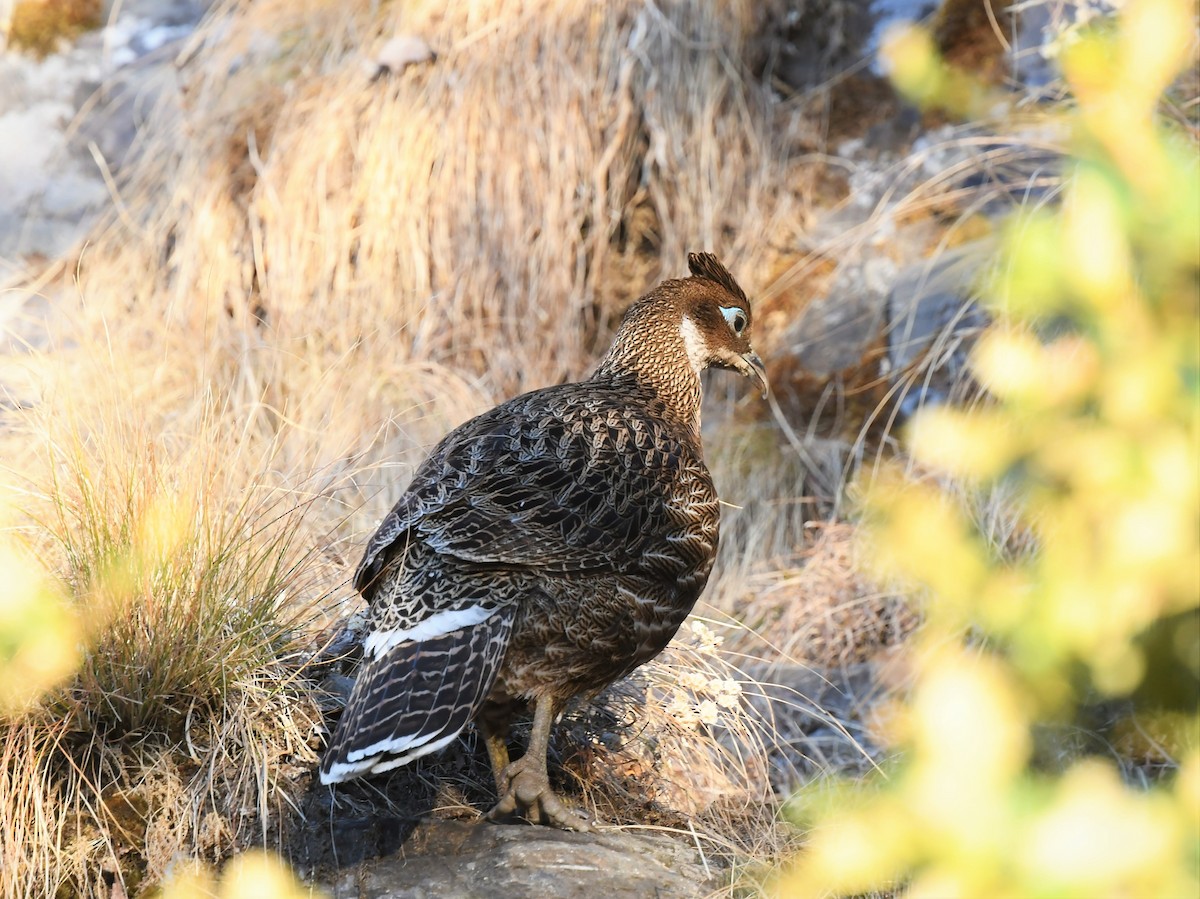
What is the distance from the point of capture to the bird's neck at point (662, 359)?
3.92m

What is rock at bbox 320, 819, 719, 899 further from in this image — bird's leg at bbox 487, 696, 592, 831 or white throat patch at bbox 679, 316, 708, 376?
white throat patch at bbox 679, 316, 708, 376

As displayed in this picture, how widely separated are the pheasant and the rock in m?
0.09

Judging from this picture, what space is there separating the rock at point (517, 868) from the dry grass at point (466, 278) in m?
0.42

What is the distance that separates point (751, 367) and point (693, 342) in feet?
0.89

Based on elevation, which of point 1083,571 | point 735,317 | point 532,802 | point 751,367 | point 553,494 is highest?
point 1083,571

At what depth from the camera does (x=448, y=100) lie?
6.58 meters

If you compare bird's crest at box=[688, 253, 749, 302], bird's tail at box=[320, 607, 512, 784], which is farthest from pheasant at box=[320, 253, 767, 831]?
bird's crest at box=[688, 253, 749, 302]

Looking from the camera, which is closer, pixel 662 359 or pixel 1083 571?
pixel 1083 571

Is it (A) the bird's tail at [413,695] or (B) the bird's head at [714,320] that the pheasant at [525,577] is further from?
(B) the bird's head at [714,320]

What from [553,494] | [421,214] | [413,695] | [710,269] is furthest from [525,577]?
[421,214]

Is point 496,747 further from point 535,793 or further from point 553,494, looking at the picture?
point 553,494

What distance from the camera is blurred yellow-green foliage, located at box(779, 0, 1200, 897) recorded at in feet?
2.53

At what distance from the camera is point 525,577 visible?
2.97m

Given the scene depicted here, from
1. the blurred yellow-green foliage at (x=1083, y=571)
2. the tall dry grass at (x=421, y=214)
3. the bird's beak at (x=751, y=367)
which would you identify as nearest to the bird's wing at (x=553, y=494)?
the bird's beak at (x=751, y=367)
